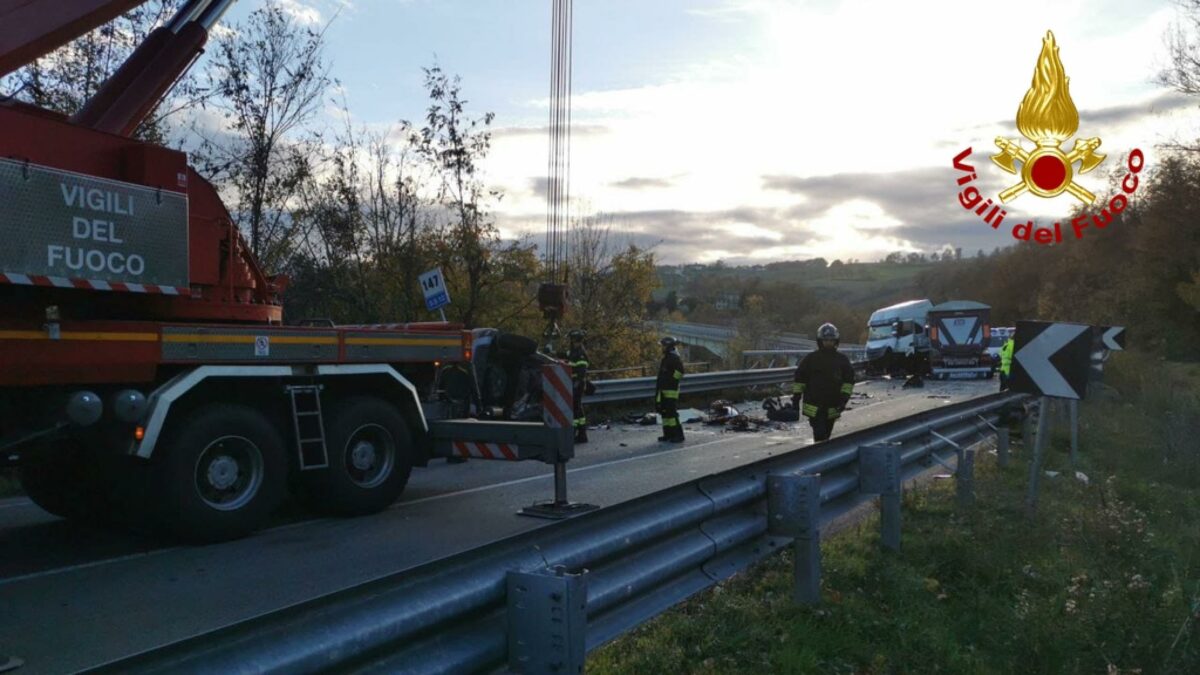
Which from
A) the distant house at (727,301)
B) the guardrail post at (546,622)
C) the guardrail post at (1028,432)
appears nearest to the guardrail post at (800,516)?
the guardrail post at (546,622)

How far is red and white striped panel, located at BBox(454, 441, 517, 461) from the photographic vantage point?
818 centimetres

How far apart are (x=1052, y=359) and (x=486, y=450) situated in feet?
16.6

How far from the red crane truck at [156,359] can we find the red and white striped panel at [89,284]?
12mm

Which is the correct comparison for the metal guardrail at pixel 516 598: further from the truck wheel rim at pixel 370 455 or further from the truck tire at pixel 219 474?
the truck wheel rim at pixel 370 455

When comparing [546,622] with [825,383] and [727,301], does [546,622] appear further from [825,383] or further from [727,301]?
[727,301]

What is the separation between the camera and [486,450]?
27.7ft

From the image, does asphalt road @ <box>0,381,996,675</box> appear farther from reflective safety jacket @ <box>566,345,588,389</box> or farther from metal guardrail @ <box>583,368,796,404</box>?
metal guardrail @ <box>583,368,796,404</box>

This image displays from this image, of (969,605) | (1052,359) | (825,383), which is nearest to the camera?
(969,605)

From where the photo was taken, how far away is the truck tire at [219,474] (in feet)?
22.0

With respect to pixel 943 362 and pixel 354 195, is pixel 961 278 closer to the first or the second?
pixel 943 362

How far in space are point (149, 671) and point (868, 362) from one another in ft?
116

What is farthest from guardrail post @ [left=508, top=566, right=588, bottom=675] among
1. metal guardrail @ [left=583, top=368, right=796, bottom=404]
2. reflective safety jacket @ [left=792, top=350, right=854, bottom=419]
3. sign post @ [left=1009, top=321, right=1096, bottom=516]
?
metal guardrail @ [left=583, top=368, right=796, bottom=404]

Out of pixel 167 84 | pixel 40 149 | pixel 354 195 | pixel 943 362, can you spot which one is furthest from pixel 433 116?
pixel 943 362

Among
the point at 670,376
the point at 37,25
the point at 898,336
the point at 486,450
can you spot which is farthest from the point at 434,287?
the point at 898,336
